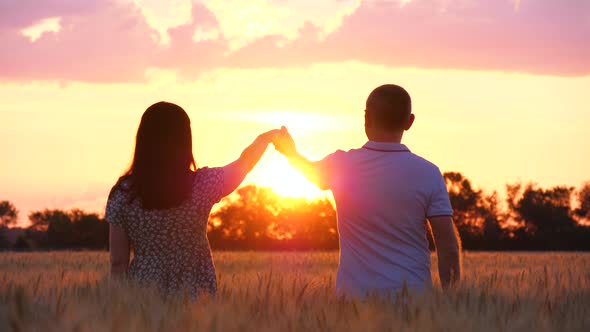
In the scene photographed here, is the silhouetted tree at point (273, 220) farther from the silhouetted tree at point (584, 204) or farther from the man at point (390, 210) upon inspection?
the man at point (390, 210)

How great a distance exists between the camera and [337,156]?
5.21m

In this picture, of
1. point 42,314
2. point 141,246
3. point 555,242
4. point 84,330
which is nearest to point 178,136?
point 141,246

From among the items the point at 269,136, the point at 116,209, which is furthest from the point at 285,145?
the point at 116,209

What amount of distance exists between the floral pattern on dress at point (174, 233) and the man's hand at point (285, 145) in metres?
0.58

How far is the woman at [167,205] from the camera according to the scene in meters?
5.15

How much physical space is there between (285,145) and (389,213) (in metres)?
1.14

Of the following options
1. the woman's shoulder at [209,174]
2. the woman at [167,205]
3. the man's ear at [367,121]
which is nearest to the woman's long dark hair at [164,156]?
the woman at [167,205]

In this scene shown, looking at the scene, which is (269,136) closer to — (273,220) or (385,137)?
(385,137)

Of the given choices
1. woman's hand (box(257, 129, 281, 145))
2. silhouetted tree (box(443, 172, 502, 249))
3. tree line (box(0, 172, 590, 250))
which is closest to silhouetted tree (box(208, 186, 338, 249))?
tree line (box(0, 172, 590, 250))

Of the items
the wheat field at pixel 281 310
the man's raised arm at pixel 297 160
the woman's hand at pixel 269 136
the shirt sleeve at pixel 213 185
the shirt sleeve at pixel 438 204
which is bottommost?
the wheat field at pixel 281 310

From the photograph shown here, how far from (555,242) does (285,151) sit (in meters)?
49.6

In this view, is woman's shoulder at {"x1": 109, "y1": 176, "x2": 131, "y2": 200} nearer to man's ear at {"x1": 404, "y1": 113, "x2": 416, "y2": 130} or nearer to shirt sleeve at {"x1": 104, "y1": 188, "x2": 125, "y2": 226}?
shirt sleeve at {"x1": 104, "y1": 188, "x2": 125, "y2": 226}

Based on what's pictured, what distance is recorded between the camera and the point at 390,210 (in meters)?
4.90

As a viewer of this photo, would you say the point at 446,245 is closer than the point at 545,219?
→ Yes
